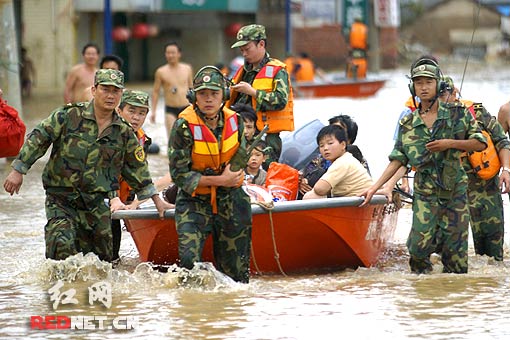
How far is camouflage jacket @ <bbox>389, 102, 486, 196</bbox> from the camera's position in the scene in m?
8.92

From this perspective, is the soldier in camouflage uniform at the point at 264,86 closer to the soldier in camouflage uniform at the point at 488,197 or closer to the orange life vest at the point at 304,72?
the soldier in camouflage uniform at the point at 488,197

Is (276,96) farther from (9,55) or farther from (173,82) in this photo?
(9,55)

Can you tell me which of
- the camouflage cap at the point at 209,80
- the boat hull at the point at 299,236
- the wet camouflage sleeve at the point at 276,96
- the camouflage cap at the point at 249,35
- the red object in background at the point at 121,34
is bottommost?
the boat hull at the point at 299,236

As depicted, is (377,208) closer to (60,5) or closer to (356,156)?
(356,156)

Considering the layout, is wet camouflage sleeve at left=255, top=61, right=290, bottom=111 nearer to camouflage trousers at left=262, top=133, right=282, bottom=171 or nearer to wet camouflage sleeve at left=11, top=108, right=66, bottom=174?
camouflage trousers at left=262, top=133, right=282, bottom=171

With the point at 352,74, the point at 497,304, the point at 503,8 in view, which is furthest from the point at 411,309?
the point at 503,8

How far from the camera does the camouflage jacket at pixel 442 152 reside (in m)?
8.92

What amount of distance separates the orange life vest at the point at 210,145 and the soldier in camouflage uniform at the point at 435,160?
1.28 metres

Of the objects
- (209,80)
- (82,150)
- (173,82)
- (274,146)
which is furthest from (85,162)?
(173,82)

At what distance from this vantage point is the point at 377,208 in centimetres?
969

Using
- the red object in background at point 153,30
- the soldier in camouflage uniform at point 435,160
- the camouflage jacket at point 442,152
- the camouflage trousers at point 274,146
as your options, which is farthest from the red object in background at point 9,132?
the red object in background at point 153,30

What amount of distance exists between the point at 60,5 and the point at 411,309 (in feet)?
97.1

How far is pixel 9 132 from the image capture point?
398 inches

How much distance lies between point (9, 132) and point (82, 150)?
167 centimetres
